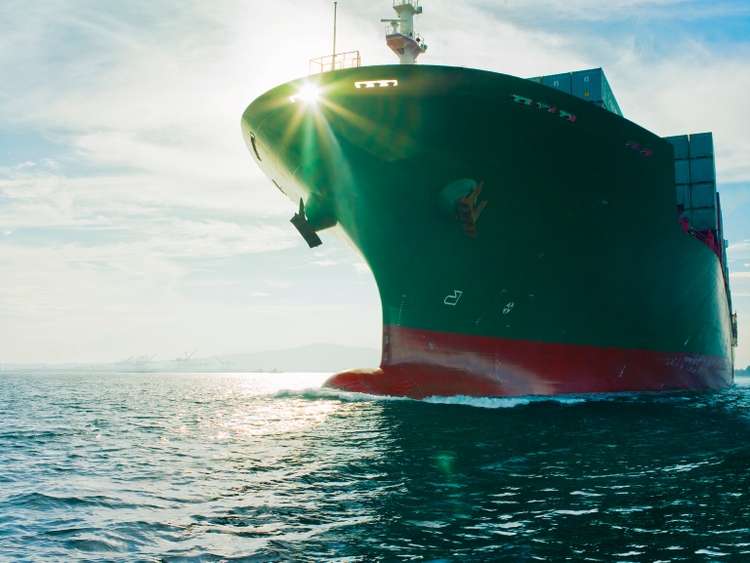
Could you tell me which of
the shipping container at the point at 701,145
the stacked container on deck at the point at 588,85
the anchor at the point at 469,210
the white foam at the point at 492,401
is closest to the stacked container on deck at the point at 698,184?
the shipping container at the point at 701,145

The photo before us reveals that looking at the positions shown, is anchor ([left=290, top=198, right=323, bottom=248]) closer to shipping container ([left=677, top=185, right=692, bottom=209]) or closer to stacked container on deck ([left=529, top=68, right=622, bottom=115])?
stacked container on deck ([left=529, top=68, right=622, bottom=115])

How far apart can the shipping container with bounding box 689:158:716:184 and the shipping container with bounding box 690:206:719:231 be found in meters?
1.42

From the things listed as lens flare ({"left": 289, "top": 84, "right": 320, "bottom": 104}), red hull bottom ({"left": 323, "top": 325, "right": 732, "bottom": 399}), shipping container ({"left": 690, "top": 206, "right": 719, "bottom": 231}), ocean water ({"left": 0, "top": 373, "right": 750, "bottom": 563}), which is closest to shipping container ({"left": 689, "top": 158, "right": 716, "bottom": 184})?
shipping container ({"left": 690, "top": 206, "right": 719, "bottom": 231})

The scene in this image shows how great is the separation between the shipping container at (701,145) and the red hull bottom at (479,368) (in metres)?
12.5

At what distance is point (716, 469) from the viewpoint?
9.66 metres

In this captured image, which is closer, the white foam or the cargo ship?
the cargo ship

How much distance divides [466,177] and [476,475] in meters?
10.1

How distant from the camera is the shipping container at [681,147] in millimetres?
27734

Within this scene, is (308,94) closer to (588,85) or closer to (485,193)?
(485,193)

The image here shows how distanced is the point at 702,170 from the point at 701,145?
1.35 m

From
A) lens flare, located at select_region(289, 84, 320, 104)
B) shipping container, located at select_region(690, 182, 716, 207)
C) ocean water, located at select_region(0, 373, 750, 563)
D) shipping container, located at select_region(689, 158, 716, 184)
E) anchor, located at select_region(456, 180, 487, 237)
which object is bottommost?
ocean water, located at select_region(0, 373, 750, 563)

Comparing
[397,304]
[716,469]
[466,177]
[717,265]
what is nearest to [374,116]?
[466,177]

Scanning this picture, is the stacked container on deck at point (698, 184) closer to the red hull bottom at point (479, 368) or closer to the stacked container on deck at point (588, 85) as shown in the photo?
the stacked container on deck at point (588, 85)

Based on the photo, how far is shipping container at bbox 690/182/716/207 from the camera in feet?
87.4
